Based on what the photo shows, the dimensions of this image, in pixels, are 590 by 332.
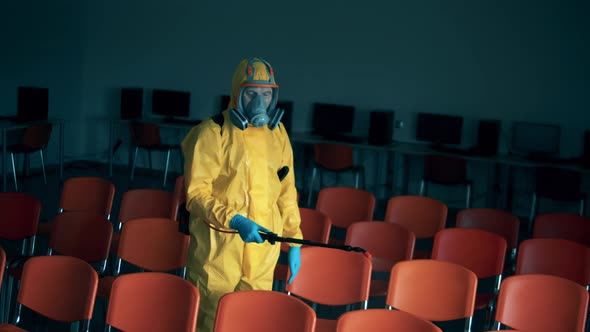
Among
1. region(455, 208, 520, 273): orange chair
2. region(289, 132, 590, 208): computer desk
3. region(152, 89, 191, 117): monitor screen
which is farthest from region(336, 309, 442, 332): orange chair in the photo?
region(152, 89, 191, 117): monitor screen

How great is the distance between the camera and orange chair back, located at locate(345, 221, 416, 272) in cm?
420

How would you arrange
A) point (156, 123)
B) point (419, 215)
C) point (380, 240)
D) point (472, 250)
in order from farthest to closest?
1. point (156, 123)
2. point (419, 215)
3. point (380, 240)
4. point (472, 250)

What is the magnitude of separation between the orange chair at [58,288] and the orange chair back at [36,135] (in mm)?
4925

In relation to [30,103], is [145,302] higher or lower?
lower

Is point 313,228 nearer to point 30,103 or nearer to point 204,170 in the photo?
point 204,170

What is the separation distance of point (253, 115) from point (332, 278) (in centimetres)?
90

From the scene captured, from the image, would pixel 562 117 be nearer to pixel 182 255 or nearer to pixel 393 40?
pixel 393 40

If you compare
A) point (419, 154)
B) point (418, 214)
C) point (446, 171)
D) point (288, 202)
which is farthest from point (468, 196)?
point (288, 202)

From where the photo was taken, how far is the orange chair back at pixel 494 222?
468 centimetres

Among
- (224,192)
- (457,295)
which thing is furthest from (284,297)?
(457,295)

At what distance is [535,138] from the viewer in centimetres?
765

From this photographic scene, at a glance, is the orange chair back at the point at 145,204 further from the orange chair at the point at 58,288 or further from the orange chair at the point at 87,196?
the orange chair at the point at 58,288

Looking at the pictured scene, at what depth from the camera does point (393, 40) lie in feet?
27.0

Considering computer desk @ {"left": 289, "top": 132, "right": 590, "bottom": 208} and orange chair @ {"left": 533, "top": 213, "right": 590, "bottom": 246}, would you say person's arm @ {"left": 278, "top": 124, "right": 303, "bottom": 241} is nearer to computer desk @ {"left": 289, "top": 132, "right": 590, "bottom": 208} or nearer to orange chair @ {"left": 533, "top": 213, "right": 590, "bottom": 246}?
orange chair @ {"left": 533, "top": 213, "right": 590, "bottom": 246}
